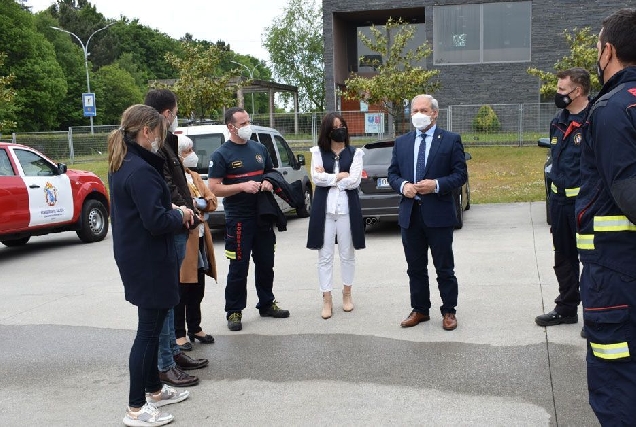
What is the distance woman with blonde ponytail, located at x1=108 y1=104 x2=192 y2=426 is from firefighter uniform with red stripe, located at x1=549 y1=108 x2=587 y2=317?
2.99m

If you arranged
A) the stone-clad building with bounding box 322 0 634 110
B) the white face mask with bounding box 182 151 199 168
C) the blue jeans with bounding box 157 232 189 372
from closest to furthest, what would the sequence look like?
the blue jeans with bounding box 157 232 189 372, the white face mask with bounding box 182 151 199 168, the stone-clad building with bounding box 322 0 634 110

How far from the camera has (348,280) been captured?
6.64 meters

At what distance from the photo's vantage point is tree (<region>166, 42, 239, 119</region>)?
2227 centimetres


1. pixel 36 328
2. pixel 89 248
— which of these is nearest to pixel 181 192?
pixel 36 328

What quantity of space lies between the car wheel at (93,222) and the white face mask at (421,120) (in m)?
7.97

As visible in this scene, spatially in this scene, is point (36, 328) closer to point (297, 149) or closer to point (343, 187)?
point (343, 187)

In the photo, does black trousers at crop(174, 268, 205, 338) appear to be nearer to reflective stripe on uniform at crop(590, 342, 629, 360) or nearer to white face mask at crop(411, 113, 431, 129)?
white face mask at crop(411, 113, 431, 129)

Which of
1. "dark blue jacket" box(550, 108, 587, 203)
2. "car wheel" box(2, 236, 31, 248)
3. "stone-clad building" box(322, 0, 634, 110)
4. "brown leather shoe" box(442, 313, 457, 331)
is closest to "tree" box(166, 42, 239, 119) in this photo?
"car wheel" box(2, 236, 31, 248)

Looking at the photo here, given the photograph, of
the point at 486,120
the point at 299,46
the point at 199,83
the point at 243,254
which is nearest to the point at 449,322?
the point at 243,254

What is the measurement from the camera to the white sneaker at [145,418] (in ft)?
13.8

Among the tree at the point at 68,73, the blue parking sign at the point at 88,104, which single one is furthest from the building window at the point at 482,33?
the tree at the point at 68,73

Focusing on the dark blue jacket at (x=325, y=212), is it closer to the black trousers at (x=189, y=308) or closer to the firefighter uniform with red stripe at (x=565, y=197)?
Answer: the black trousers at (x=189, y=308)

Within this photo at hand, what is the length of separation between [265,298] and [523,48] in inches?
1131

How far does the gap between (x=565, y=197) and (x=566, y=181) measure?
0.18 meters
